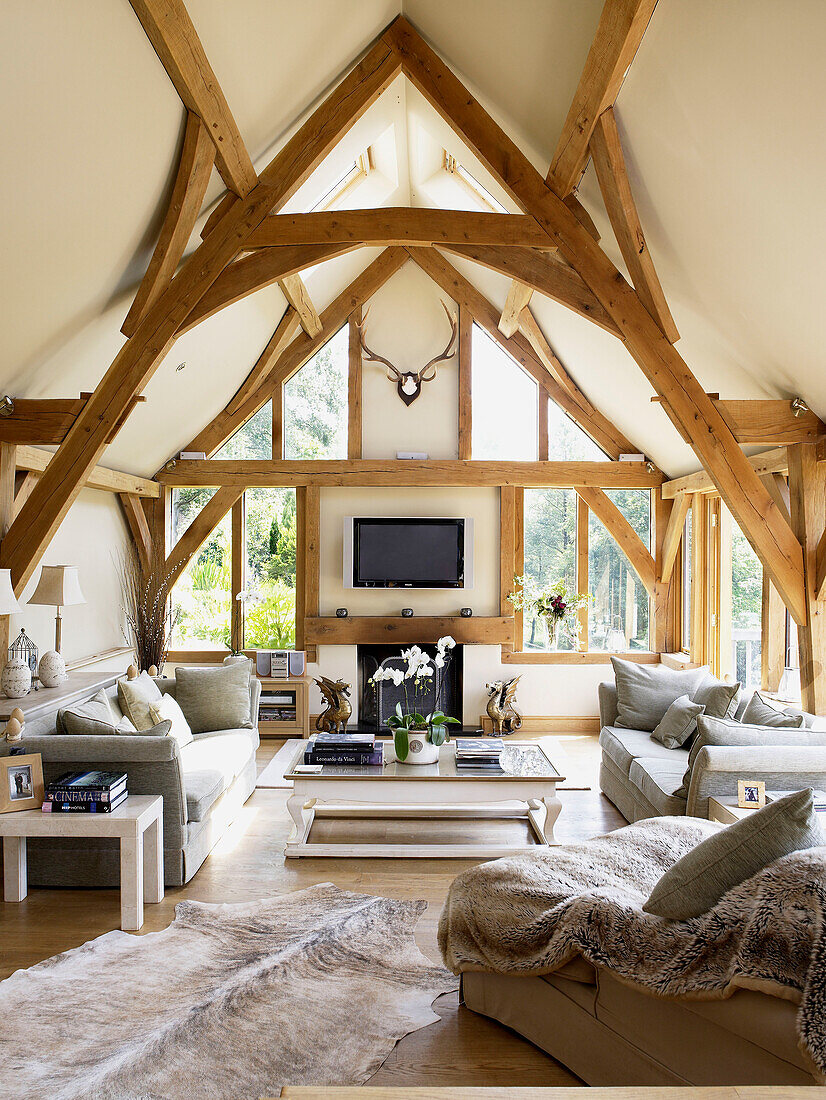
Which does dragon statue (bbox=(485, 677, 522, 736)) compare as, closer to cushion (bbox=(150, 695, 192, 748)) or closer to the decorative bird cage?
cushion (bbox=(150, 695, 192, 748))

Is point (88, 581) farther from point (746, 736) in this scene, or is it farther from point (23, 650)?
point (746, 736)

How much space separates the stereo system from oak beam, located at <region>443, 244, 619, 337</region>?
12.0 ft

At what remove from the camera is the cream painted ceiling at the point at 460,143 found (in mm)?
2799

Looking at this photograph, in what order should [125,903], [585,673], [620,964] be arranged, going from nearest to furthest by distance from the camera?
1. [620,964]
2. [125,903]
3. [585,673]

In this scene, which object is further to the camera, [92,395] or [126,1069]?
[92,395]

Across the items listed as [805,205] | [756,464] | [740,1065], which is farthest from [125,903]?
[756,464]

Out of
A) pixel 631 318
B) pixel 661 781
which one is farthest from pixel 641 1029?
pixel 631 318

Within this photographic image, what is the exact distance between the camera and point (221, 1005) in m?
2.46

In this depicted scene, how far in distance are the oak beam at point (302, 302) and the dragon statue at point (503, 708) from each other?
3.53 m

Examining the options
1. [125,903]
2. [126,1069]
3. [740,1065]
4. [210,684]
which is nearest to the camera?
[740,1065]

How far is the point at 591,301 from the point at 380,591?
11.2 ft

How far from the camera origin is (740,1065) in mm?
1741

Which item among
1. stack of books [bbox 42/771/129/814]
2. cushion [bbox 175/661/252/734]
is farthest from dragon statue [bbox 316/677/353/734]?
stack of books [bbox 42/771/129/814]

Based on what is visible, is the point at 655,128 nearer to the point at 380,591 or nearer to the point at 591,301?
the point at 591,301
